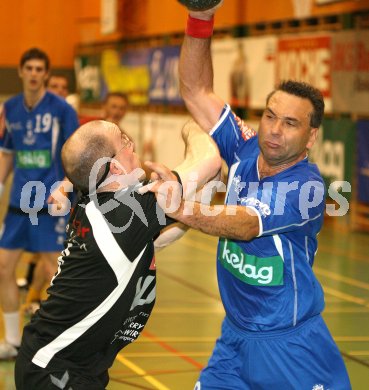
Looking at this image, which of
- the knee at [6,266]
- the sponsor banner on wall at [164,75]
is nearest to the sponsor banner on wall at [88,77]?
the sponsor banner on wall at [164,75]

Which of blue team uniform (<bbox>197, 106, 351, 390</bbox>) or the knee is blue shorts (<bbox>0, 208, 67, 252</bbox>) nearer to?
the knee

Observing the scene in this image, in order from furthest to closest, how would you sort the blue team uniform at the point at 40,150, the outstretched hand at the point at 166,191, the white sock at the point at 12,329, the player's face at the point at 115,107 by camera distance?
the player's face at the point at 115,107 → the blue team uniform at the point at 40,150 → the white sock at the point at 12,329 → the outstretched hand at the point at 166,191

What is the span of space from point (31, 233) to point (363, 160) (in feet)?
25.8

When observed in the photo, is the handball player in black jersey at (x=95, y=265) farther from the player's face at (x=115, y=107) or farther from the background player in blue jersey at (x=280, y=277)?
the player's face at (x=115, y=107)

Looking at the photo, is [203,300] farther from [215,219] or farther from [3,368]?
[215,219]

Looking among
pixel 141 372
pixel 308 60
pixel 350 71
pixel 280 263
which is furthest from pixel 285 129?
pixel 308 60

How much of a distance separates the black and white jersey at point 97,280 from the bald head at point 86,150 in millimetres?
124

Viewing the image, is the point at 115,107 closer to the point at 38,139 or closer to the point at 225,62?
the point at 38,139

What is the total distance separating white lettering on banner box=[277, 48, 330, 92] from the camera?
14847 mm

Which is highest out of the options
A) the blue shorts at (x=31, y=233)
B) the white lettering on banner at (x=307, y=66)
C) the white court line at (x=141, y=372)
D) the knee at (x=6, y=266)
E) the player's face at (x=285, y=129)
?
the player's face at (x=285, y=129)

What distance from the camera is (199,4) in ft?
14.2

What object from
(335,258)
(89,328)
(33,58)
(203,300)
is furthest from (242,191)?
(335,258)

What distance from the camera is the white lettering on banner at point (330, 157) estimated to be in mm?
14641

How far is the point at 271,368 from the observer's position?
4090 mm
